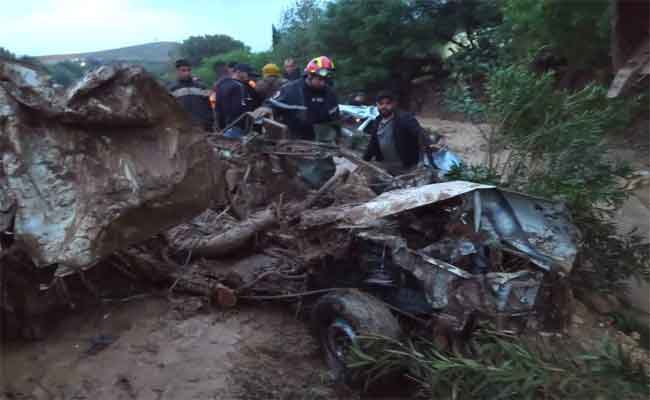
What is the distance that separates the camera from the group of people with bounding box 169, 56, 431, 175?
6.30 metres

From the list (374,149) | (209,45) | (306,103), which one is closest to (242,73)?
(306,103)

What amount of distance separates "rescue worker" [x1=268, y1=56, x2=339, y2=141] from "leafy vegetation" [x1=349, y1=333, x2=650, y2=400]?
3.87 meters

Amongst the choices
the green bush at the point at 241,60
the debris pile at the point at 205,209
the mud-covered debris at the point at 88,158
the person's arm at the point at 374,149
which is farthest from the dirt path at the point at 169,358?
the green bush at the point at 241,60

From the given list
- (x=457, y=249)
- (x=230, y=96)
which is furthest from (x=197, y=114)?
(x=457, y=249)

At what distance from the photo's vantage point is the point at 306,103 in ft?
23.5

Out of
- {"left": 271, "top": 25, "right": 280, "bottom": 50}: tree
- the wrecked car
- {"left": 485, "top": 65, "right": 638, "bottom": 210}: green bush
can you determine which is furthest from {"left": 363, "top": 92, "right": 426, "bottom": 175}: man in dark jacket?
{"left": 271, "top": 25, "right": 280, "bottom": 50}: tree

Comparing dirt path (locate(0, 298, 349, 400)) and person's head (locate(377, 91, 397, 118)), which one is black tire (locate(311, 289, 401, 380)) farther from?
person's head (locate(377, 91, 397, 118))

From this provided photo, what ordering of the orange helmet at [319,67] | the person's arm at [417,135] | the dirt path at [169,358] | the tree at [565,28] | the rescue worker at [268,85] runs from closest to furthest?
the dirt path at [169,358], the person's arm at [417,135], the orange helmet at [319,67], the tree at [565,28], the rescue worker at [268,85]

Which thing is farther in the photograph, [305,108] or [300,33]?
[300,33]

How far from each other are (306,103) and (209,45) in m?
25.9

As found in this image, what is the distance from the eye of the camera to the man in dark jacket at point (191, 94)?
8.16 m

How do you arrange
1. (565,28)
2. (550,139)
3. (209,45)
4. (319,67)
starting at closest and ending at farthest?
(550,139) → (319,67) → (565,28) → (209,45)

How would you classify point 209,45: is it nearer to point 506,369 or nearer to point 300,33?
point 300,33

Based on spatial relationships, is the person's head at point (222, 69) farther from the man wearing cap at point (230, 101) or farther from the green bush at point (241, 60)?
the green bush at point (241, 60)
